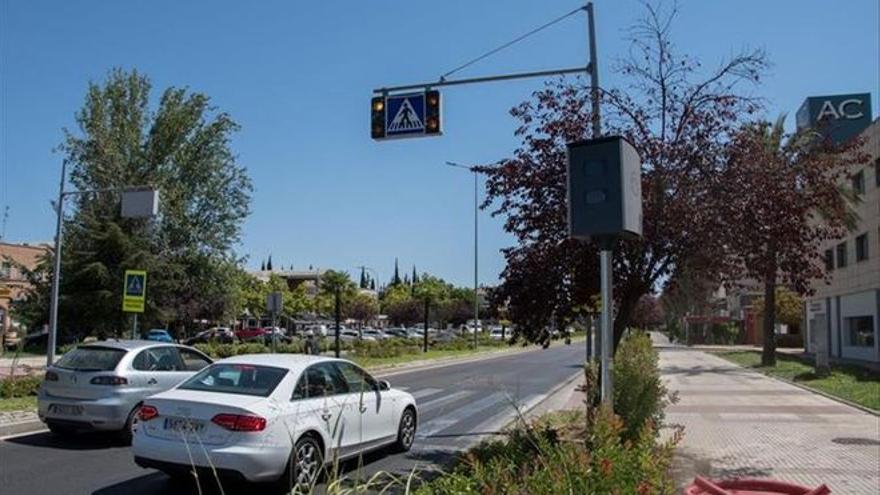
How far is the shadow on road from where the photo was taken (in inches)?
448

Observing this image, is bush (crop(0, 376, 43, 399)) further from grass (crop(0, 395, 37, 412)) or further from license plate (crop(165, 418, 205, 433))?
license plate (crop(165, 418, 205, 433))

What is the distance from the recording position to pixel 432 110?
14016 mm

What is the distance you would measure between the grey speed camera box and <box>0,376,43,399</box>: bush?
1352 centimetres

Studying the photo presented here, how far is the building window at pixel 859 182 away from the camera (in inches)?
1534

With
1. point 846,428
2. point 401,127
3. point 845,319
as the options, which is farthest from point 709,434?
point 845,319

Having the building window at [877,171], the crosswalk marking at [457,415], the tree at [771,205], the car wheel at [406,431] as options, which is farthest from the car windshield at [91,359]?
the building window at [877,171]

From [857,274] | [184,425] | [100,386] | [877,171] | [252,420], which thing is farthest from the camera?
[857,274]

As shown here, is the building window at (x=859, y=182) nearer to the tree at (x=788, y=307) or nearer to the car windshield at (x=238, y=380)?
the tree at (x=788, y=307)

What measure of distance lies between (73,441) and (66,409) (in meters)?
0.53

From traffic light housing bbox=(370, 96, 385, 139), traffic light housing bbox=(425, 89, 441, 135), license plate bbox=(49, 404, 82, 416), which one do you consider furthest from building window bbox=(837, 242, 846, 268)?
license plate bbox=(49, 404, 82, 416)

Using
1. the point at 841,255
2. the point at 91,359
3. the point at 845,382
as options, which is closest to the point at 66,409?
the point at 91,359

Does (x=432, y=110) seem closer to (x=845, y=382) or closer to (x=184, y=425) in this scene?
(x=184, y=425)

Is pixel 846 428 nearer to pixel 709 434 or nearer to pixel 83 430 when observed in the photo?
pixel 709 434

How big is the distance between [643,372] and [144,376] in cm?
715
